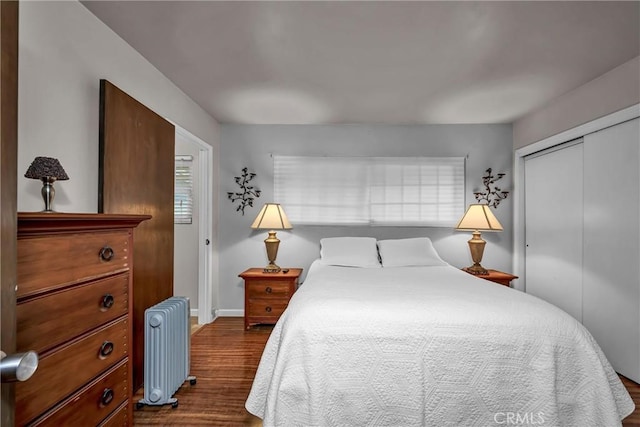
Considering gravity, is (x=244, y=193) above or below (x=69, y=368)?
above

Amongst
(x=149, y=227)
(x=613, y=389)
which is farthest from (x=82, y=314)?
(x=613, y=389)

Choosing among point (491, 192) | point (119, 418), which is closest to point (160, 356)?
point (119, 418)

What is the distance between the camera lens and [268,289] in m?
3.62

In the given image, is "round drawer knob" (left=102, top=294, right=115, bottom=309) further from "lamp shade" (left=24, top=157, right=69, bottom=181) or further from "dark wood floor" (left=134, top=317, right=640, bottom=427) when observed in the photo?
"dark wood floor" (left=134, top=317, right=640, bottom=427)

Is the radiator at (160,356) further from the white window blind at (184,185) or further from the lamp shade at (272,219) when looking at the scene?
the white window blind at (184,185)

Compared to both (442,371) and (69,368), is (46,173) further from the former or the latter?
(442,371)

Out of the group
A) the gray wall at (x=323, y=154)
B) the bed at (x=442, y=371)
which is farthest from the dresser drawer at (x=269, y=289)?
the bed at (x=442, y=371)

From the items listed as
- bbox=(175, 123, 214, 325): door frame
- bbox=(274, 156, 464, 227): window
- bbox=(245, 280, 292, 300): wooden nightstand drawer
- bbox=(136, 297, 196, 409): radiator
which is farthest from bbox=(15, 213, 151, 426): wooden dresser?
bbox=(274, 156, 464, 227): window

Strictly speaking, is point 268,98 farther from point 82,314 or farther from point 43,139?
point 82,314

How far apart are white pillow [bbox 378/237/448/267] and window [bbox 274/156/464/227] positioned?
0.45m

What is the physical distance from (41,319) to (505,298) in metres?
2.14

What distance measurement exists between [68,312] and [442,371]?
1609 millimetres

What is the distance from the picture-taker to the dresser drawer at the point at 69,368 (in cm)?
100

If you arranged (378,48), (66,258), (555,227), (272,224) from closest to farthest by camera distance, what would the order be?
(66,258) < (378,48) < (555,227) < (272,224)
